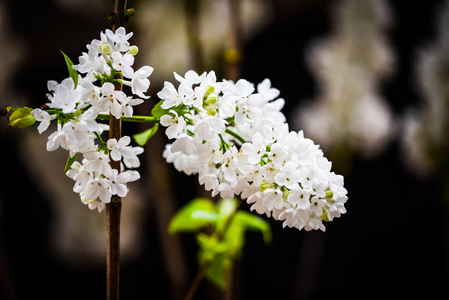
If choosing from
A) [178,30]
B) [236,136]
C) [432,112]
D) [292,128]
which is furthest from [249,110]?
[432,112]

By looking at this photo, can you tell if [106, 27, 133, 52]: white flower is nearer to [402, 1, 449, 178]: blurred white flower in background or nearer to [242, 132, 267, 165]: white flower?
[242, 132, 267, 165]: white flower

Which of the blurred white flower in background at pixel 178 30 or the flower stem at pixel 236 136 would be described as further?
the blurred white flower in background at pixel 178 30

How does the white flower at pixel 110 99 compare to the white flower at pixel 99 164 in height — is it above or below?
above

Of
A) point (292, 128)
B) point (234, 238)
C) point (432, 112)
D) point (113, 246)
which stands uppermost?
point (432, 112)

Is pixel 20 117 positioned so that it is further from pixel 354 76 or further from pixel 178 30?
pixel 354 76

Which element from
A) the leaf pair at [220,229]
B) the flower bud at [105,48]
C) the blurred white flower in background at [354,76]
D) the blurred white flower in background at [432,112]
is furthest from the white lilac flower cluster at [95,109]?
the blurred white flower in background at [432,112]

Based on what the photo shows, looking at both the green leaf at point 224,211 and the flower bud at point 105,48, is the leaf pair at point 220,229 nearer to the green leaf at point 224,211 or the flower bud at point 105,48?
the green leaf at point 224,211

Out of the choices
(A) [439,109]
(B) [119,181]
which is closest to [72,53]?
(B) [119,181]
